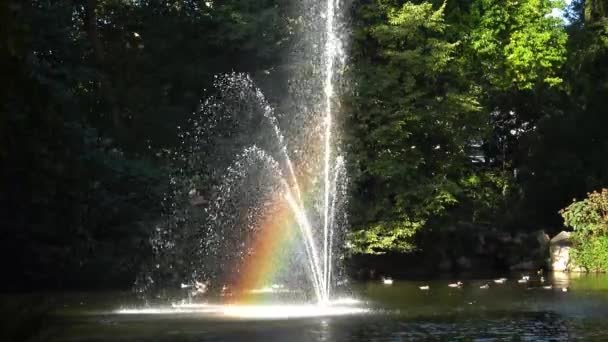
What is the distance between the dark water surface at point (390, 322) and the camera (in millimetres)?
16188

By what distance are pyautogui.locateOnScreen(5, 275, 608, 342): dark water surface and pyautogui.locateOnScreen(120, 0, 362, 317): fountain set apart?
3.73 m

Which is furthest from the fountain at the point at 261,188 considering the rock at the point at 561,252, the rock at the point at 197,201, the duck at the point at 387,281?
the rock at the point at 561,252

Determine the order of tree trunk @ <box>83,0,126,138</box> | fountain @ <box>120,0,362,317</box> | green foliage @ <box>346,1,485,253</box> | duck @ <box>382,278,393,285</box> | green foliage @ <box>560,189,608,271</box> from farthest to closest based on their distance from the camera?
green foliage @ <box>560,189,608,271</box> → green foliage @ <box>346,1,485,253</box> → tree trunk @ <box>83,0,126,138</box> → duck @ <box>382,278,393,285</box> → fountain @ <box>120,0,362,317</box>

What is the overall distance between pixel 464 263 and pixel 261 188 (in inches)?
505

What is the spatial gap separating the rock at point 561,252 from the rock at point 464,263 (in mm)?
3621

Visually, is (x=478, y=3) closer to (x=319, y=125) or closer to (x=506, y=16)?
(x=506, y=16)

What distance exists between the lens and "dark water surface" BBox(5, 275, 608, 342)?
16.2 m

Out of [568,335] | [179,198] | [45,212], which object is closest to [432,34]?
[179,198]

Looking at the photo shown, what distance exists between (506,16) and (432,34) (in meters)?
9.31

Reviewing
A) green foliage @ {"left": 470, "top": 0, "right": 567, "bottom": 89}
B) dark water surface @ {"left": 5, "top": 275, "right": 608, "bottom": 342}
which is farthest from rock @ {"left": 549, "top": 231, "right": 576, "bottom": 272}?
dark water surface @ {"left": 5, "top": 275, "right": 608, "bottom": 342}

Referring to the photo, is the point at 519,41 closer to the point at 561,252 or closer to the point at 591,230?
the point at 561,252

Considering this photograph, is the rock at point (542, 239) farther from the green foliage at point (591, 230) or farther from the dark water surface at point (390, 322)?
the dark water surface at point (390, 322)

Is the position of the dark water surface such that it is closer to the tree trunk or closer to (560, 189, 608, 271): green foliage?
the tree trunk

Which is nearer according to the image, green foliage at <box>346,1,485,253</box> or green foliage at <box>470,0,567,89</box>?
green foliage at <box>346,1,485,253</box>
